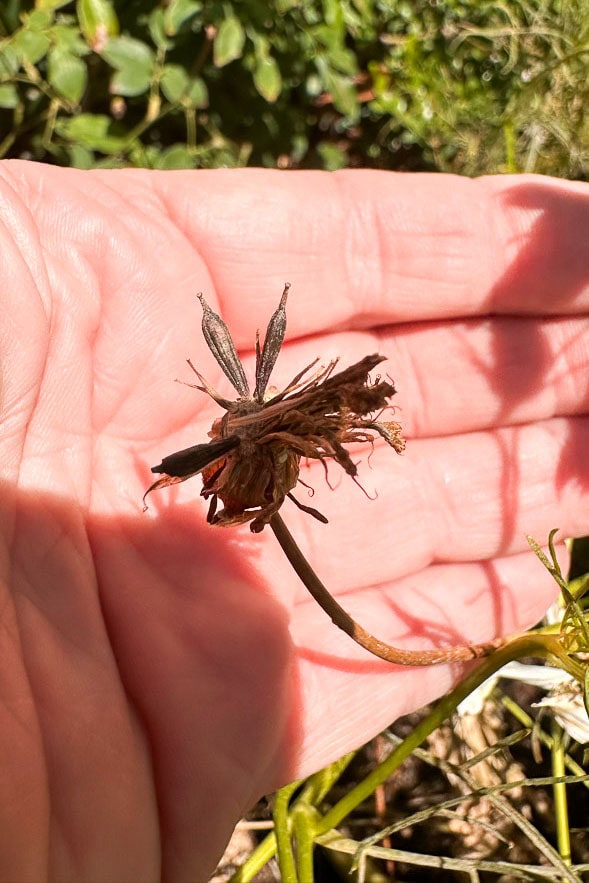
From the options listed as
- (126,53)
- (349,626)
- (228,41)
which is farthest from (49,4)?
(349,626)

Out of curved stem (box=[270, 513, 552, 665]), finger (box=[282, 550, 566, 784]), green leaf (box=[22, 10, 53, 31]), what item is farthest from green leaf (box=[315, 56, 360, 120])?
curved stem (box=[270, 513, 552, 665])

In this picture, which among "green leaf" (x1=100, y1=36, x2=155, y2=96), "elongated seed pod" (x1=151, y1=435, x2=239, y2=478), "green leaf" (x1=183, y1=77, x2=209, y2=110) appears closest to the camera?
"elongated seed pod" (x1=151, y1=435, x2=239, y2=478)

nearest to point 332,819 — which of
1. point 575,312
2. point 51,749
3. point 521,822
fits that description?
point 521,822

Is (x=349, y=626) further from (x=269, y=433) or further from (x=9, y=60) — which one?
(x=9, y=60)

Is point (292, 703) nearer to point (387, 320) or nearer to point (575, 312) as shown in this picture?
point (387, 320)

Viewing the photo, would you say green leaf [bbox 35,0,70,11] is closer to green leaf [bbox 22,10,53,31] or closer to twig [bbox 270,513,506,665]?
green leaf [bbox 22,10,53,31]

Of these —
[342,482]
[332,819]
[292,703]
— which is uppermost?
[342,482]

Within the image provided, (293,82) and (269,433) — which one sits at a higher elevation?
(293,82)

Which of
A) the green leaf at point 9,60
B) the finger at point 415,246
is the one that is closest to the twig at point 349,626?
the finger at point 415,246
